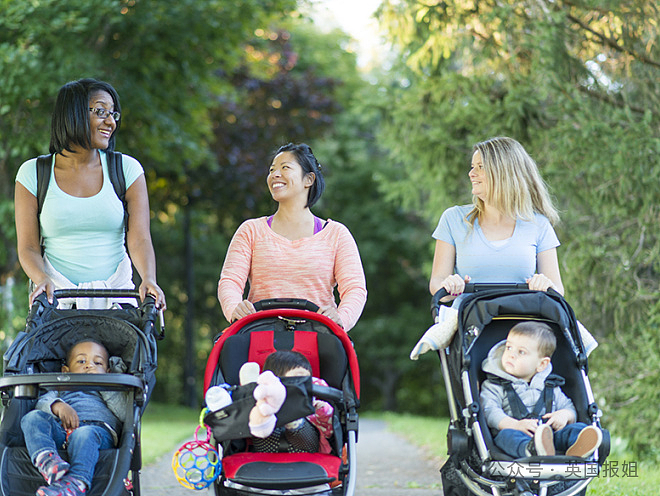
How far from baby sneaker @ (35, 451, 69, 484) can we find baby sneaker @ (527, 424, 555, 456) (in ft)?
6.10

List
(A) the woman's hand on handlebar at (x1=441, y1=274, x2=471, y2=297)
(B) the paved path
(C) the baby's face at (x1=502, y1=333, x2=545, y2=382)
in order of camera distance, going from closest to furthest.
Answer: (C) the baby's face at (x1=502, y1=333, x2=545, y2=382)
(A) the woman's hand on handlebar at (x1=441, y1=274, x2=471, y2=297)
(B) the paved path

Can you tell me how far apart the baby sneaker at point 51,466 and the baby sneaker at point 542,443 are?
1860mm

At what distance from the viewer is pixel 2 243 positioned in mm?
9711

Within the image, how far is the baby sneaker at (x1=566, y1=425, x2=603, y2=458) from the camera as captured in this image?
10.5 ft

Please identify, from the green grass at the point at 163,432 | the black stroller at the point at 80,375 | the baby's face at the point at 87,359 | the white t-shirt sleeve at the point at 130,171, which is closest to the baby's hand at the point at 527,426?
the black stroller at the point at 80,375

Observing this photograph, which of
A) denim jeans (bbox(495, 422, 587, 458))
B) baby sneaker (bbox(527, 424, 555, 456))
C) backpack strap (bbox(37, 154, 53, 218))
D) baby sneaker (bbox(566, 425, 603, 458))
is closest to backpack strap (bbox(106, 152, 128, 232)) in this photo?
backpack strap (bbox(37, 154, 53, 218))

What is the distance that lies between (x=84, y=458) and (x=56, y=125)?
169cm

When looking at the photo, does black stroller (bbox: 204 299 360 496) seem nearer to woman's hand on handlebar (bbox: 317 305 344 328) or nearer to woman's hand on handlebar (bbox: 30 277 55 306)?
woman's hand on handlebar (bbox: 317 305 344 328)

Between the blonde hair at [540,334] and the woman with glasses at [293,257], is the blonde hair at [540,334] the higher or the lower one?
the lower one

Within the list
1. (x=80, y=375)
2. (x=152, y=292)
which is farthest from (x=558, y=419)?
(x=80, y=375)

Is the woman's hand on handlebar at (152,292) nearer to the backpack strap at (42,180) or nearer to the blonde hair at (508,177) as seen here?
the backpack strap at (42,180)

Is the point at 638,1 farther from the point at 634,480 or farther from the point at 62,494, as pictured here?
the point at 62,494

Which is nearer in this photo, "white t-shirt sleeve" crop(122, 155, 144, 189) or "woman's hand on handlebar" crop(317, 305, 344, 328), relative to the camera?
"woman's hand on handlebar" crop(317, 305, 344, 328)

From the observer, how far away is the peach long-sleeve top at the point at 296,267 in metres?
4.02
